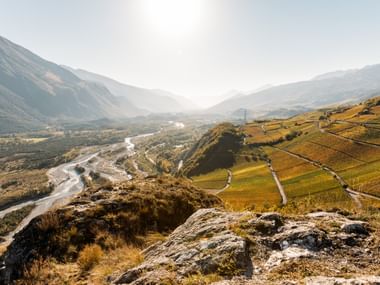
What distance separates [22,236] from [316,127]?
473 feet

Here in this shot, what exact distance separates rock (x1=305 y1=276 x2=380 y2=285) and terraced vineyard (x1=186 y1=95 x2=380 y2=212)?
1521 inches

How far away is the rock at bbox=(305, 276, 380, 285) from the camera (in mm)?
6989

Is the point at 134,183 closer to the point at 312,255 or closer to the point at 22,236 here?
the point at 22,236

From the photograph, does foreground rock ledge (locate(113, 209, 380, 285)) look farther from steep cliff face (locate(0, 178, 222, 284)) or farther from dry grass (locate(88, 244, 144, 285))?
steep cliff face (locate(0, 178, 222, 284))

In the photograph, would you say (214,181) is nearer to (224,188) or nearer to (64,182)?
(224,188)

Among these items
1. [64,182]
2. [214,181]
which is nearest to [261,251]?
[214,181]

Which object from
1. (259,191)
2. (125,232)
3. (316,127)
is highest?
(125,232)

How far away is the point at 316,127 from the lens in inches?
5497

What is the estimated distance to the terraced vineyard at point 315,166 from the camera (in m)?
Answer: 68.2

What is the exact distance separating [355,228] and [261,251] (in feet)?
13.0

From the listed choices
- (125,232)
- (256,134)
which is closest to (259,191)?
(125,232)

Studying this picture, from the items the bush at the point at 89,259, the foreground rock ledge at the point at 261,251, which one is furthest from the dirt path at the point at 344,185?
the bush at the point at 89,259

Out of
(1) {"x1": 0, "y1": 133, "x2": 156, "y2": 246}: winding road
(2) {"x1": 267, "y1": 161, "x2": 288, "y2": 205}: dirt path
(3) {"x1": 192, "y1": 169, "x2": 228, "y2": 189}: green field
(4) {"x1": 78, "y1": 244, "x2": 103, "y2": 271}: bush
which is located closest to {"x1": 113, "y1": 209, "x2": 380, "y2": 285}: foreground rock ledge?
(4) {"x1": 78, "y1": 244, "x2": 103, "y2": 271}: bush

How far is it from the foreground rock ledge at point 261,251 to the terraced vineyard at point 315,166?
34.8m
